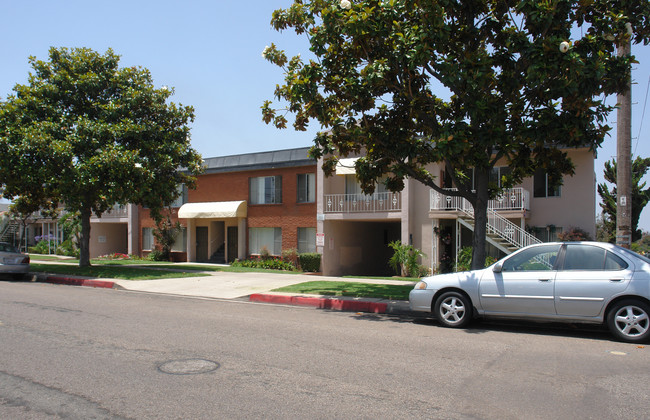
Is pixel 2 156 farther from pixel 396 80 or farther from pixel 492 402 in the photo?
pixel 492 402

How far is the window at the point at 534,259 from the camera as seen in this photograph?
8.57m

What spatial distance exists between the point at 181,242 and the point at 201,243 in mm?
1405

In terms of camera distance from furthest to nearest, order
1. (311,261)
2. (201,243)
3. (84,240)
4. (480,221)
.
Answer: (201,243) < (311,261) < (84,240) < (480,221)

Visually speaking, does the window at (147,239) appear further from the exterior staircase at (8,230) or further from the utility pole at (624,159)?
the utility pole at (624,159)

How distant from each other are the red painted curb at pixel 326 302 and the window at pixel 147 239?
793 inches

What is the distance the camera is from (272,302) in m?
13.1

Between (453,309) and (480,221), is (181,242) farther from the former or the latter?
(453,309)

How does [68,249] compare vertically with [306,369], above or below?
above

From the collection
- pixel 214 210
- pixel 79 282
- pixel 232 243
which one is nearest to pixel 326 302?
pixel 79 282

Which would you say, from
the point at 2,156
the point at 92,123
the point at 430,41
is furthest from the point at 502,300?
the point at 2,156

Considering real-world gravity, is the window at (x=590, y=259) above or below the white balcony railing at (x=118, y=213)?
below

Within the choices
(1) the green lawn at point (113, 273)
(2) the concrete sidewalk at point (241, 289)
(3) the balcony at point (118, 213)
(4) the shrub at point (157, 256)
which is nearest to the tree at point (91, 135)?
(1) the green lawn at point (113, 273)

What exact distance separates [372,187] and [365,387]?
27.2ft

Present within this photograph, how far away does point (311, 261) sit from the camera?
2339 centimetres
